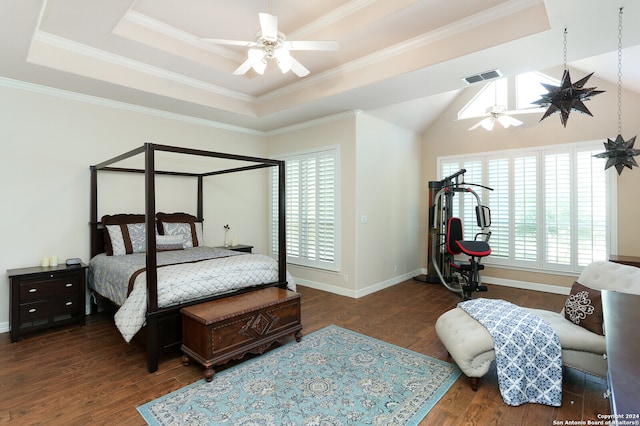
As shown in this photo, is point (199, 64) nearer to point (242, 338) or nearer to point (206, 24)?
point (206, 24)

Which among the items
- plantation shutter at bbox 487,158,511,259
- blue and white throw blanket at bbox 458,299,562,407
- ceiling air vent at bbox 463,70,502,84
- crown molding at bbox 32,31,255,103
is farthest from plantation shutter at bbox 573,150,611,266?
crown molding at bbox 32,31,255,103

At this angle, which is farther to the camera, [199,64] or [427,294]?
[427,294]

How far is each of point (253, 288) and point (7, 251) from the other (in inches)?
115

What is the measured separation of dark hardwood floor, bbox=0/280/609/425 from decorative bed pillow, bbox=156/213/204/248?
136 centimetres

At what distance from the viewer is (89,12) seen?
2.92m

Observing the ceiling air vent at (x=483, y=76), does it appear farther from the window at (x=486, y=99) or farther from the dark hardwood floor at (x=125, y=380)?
the dark hardwood floor at (x=125, y=380)

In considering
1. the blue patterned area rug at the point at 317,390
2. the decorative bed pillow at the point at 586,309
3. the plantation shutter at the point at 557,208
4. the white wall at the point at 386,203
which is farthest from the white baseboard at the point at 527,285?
the blue patterned area rug at the point at 317,390

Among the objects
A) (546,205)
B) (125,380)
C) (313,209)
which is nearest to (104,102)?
(313,209)

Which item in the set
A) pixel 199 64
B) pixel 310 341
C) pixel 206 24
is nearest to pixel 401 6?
pixel 206 24

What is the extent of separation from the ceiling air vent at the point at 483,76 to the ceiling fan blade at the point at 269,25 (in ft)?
7.86

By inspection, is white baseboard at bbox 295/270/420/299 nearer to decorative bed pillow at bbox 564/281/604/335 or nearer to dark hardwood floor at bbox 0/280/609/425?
dark hardwood floor at bbox 0/280/609/425

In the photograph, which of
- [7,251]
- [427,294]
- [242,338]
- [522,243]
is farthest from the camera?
[522,243]

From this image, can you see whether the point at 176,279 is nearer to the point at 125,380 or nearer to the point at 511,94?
the point at 125,380

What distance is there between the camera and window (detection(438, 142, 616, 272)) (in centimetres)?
484
